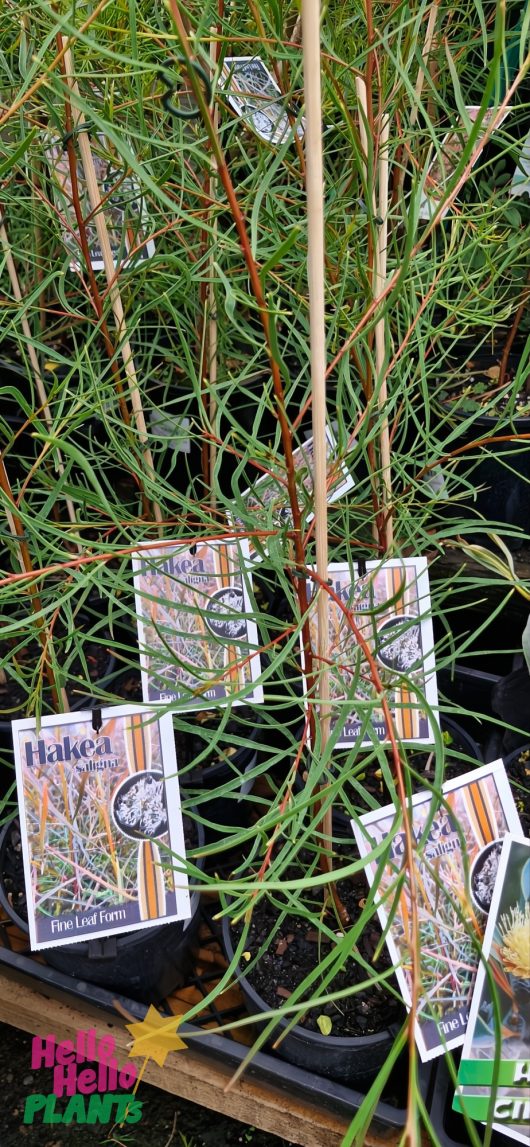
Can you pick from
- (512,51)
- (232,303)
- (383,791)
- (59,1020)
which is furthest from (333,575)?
(512,51)

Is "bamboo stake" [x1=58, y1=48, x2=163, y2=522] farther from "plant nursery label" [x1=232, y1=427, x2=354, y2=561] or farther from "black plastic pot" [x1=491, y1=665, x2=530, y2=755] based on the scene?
"black plastic pot" [x1=491, y1=665, x2=530, y2=755]

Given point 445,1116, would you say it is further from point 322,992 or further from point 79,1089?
point 79,1089

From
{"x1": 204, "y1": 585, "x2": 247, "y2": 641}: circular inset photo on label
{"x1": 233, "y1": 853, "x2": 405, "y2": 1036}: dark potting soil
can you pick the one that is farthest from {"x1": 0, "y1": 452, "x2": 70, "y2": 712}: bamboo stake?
{"x1": 233, "y1": 853, "x2": 405, "y2": 1036}: dark potting soil

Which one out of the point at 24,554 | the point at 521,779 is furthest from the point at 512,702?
the point at 24,554

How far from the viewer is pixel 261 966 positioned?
2.02ft

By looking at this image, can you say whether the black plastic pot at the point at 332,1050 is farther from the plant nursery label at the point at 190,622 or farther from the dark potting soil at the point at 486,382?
the dark potting soil at the point at 486,382

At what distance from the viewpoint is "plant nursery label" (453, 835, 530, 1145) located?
1.68ft

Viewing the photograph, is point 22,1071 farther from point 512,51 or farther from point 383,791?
point 512,51

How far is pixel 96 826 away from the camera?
0.59 metres

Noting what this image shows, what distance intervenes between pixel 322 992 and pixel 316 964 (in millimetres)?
49

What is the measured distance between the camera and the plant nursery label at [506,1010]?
511 millimetres

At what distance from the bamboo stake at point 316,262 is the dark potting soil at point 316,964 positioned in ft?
0.80

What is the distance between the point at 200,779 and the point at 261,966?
15 cm

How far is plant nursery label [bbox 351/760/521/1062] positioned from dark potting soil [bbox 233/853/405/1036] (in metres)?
0.05
